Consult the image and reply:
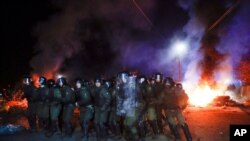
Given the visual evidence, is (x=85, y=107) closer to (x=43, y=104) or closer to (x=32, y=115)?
(x=43, y=104)

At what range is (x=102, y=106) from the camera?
38.0 ft

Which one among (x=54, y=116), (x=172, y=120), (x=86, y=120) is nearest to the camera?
(x=172, y=120)

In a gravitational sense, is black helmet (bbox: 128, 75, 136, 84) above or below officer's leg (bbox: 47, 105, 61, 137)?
above

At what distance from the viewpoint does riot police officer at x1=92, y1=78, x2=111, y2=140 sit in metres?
11.5

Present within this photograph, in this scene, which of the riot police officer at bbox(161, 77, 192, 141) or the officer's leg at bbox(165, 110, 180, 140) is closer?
the riot police officer at bbox(161, 77, 192, 141)

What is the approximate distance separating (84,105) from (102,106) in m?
0.63

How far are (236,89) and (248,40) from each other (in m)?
4.50

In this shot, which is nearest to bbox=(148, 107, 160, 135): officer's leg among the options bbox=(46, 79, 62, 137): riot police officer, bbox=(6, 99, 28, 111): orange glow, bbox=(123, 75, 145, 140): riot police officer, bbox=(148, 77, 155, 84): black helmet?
bbox=(148, 77, 155, 84): black helmet

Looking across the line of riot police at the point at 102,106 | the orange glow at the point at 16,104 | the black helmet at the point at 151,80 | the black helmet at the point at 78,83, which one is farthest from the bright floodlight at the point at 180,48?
the black helmet at the point at 78,83

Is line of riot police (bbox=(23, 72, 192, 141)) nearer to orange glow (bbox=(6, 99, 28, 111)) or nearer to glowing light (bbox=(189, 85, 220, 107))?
orange glow (bbox=(6, 99, 28, 111))

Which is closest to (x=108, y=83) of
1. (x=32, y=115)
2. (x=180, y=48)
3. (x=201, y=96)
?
(x=32, y=115)

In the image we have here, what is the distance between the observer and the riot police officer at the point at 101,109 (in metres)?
11.5

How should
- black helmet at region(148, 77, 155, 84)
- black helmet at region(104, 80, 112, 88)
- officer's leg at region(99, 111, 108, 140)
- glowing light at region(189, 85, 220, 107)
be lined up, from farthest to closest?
glowing light at region(189, 85, 220, 107) → black helmet at region(148, 77, 155, 84) → black helmet at region(104, 80, 112, 88) → officer's leg at region(99, 111, 108, 140)

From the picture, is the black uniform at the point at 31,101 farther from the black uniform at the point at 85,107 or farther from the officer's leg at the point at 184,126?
the officer's leg at the point at 184,126
